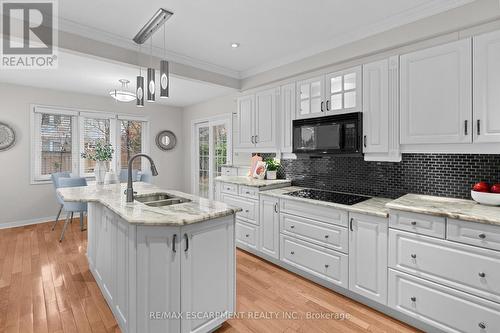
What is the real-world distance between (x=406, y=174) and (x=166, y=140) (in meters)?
5.11

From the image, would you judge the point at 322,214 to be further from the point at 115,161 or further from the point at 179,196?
the point at 115,161

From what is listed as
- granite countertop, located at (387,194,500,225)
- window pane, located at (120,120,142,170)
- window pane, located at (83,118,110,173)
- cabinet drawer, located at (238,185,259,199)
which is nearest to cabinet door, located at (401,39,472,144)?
granite countertop, located at (387,194,500,225)

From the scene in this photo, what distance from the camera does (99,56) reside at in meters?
2.78

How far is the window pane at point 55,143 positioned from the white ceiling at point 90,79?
62cm

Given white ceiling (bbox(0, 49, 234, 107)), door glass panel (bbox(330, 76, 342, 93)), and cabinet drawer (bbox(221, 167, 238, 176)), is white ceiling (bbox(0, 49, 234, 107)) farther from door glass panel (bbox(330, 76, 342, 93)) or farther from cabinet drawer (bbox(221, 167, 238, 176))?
door glass panel (bbox(330, 76, 342, 93))

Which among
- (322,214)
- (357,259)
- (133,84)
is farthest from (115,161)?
(357,259)

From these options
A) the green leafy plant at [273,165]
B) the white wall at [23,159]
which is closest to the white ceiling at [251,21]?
the green leafy plant at [273,165]

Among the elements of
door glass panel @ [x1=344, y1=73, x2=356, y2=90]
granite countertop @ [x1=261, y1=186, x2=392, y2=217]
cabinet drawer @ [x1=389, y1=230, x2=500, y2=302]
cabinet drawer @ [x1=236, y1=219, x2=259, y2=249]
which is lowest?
cabinet drawer @ [x1=236, y1=219, x2=259, y2=249]

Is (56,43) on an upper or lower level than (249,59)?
lower

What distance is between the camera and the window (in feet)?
15.4

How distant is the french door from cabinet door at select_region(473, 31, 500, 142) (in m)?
3.60

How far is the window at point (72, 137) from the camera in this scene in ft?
15.4

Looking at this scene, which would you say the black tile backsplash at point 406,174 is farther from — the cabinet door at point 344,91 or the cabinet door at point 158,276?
the cabinet door at point 158,276

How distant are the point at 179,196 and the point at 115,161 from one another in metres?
3.81
